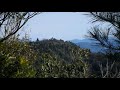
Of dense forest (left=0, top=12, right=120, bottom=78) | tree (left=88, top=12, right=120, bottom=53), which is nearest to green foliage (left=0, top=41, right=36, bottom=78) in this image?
dense forest (left=0, top=12, right=120, bottom=78)

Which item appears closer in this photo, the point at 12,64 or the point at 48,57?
the point at 12,64

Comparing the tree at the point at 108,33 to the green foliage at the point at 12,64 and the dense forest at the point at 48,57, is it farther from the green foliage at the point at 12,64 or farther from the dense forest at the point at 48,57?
the green foliage at the point at 12,64

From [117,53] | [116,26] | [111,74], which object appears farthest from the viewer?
[111,74]

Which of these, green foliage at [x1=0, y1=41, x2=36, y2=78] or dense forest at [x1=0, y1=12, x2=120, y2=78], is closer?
dense forest at [x1=0, y1=12, x2=120, y2=78]

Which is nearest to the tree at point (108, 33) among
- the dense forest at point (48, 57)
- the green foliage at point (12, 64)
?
the dense forest at point (48, 57)

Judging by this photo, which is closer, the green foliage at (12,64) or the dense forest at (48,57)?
the dense forest at (48,57)

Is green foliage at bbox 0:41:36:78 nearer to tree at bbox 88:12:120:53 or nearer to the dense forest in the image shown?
the dense forest

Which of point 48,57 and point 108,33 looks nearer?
point 108,33

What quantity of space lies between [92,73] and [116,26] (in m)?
3.65
